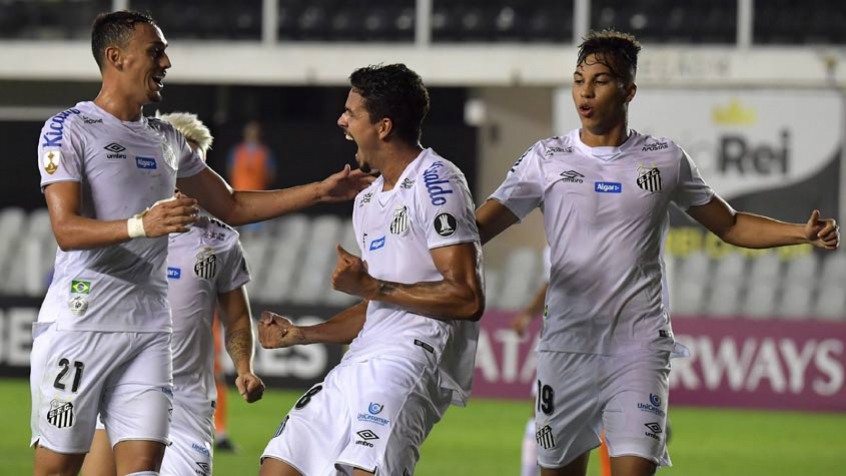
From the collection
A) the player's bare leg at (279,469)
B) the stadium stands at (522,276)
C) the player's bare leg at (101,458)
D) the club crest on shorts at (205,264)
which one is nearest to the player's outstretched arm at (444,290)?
the player's bare leg at (279,469)

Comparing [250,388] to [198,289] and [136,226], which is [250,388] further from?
[136,226]

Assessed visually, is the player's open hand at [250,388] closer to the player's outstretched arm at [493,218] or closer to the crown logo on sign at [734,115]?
the player's outstretched arm at [493,218]

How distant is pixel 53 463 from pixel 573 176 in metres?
2.35

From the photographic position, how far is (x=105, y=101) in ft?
18.9

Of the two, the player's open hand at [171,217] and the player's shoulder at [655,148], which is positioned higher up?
the player's shoulder at [655,148]

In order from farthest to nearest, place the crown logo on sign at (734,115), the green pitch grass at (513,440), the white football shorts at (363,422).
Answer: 1. the crown logo on sign at (734,115)
2. the green pitch grass at (513,440)
3. the white football shorts at (363,422)

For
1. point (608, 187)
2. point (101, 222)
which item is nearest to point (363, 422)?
point (101, 222)

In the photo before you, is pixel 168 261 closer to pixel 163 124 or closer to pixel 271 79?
pixel 163 124

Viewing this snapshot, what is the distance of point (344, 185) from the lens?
20.5ft

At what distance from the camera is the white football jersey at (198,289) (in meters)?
6.39

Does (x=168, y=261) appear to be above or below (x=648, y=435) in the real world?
above

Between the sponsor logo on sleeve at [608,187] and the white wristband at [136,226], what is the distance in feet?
6.29

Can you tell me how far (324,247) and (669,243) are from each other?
14.0ft

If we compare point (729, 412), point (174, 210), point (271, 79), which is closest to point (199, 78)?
point (271, 79)
